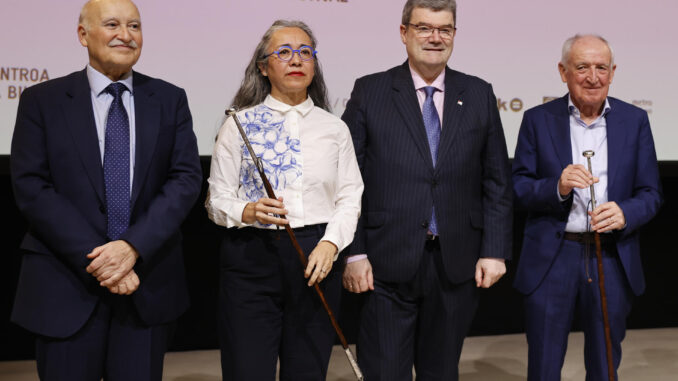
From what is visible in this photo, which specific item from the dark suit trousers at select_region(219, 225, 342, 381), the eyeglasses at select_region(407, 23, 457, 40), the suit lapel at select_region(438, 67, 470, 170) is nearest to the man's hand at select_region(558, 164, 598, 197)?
the suit lapel at select_region(438, 67, 470, 170)

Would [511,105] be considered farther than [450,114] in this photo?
Yes

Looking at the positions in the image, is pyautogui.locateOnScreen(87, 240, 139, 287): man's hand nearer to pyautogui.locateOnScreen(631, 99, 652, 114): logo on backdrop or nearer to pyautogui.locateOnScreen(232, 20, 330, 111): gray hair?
pyautogui.locateOnScreen(232, 20, 330, 111): gray hair

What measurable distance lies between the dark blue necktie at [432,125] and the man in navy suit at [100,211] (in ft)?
2.71

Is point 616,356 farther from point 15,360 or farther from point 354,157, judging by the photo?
point 15,360

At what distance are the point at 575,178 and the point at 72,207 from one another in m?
1.62

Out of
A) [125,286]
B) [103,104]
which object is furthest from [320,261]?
[103,104]

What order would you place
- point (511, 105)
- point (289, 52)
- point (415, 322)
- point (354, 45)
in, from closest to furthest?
point (289, 52) < point (415, 322) < point (354, 45) < point (511, 105)

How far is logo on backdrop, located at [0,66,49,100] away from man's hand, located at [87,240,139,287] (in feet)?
4.71

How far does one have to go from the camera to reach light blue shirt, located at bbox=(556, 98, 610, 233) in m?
2.76

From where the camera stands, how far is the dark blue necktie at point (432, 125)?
101 inches

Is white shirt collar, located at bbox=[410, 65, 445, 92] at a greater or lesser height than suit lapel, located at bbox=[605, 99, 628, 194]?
greater

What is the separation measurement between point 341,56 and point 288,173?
1.34 m

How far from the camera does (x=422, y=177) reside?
2539 millimetres

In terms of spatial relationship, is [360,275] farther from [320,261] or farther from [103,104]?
[103,104]
